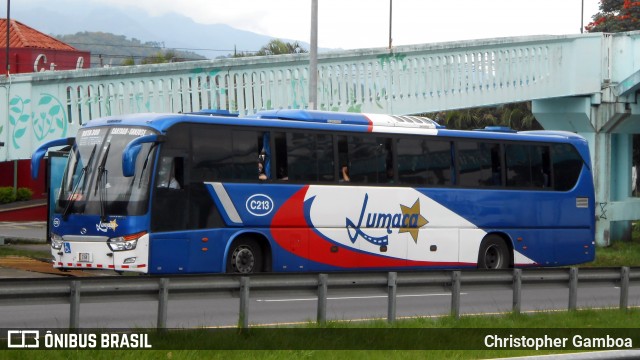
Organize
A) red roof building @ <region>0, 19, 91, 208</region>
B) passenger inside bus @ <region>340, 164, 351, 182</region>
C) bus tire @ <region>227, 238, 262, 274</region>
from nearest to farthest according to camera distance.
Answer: bus tire @ <region>227, 238, 262, 274</region> → passenger inside bus @ <region>340, 164, 351, 182</region> → red roof building @ <region>0, 19, 91, 208</region>

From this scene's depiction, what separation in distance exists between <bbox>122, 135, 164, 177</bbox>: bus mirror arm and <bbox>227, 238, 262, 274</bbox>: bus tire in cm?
230

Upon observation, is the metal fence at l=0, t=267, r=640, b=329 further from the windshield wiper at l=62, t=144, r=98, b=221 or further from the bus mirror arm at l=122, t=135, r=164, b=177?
the windshield wiper at l=62, t=144, r=98, b=221

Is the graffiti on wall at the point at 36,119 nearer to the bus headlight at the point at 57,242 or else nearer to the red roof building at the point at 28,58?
the bus headlight at the point at 57,242

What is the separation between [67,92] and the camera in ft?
95.3

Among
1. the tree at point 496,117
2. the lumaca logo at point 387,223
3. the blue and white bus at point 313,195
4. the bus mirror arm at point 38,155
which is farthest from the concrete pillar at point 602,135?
the tree at point 496,117

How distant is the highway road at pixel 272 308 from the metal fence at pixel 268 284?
0.39 ft

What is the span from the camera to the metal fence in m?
11.5

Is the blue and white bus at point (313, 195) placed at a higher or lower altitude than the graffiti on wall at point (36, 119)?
lower

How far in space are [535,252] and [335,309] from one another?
411 inches

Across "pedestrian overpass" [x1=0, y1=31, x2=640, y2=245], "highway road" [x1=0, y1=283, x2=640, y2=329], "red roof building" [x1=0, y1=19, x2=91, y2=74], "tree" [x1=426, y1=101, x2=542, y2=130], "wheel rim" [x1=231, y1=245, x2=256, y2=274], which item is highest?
"red roof building" [x1=0, y1=19, x2=91, y2=74]

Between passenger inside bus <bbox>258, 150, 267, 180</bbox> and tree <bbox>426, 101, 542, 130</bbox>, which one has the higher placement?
tree <bbox>426, 101, 542, 130</bbox>

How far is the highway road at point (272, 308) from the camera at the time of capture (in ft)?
44.7

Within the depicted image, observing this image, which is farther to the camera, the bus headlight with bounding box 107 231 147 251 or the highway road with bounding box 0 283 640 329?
the bus headlight with bounding box 107 231 147 251

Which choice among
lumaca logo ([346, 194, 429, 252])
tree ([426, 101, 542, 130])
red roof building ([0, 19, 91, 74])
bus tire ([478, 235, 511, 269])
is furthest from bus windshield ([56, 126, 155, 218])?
tree ([426, 101, 542, 130])
